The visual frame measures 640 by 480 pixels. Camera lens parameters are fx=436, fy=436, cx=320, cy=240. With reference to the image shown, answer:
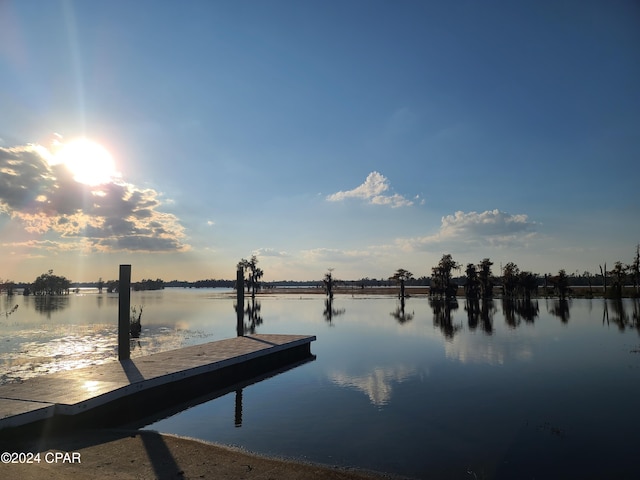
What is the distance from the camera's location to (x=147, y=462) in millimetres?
7395

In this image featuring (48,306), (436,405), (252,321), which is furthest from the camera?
(48,306)

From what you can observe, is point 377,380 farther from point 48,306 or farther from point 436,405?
point 48,306

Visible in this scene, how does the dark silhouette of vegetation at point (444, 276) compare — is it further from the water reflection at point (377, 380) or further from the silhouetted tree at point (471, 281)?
the water reflection at point (377, 380)

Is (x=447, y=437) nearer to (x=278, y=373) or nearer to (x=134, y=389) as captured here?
(x=134, y=389)

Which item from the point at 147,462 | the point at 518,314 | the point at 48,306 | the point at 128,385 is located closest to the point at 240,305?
the point at 128,385

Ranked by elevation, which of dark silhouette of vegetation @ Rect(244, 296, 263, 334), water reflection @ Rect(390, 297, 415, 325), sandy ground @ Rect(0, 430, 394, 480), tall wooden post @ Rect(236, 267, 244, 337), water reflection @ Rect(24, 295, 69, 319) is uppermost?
tall wooden post @ Rect(236, 267, 244, 337)

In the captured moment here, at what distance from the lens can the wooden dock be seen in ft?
28.8

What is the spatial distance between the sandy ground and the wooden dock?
20.7 inches

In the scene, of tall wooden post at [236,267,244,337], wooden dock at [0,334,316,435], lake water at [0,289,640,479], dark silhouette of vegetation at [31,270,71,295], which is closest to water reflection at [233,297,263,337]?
tall wooden post at [236,267,244,337]

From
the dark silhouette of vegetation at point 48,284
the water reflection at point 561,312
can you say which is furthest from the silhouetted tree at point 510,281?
the dark silhouette of vegetation at point 48,284

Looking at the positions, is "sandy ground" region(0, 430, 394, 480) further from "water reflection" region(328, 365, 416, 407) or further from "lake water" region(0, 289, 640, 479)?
"water reflection" region(328, 365, 416, 407)

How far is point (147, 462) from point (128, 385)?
3.63 m

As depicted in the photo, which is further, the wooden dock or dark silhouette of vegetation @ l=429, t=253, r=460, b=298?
dark silhouette of vegetation @ l=429, t=253, r=460, b=298

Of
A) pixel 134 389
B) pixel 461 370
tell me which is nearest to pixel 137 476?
pixel 134 389
